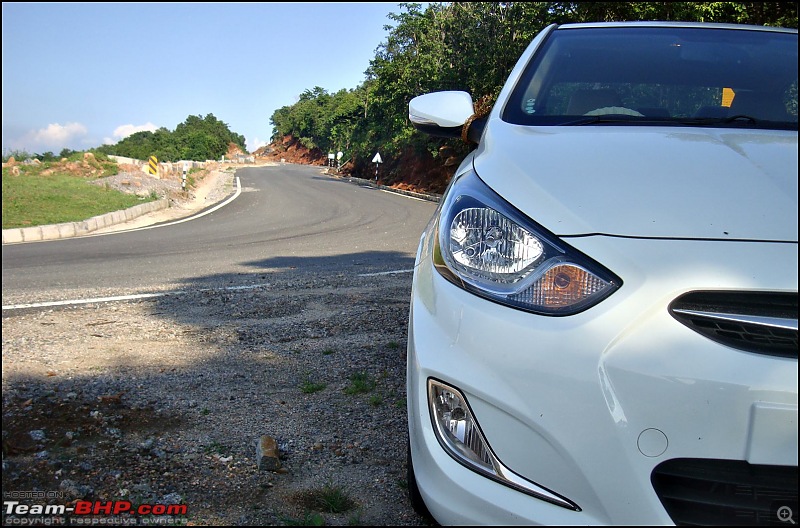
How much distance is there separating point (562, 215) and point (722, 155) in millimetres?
543

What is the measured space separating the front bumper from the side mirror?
3.99 ft

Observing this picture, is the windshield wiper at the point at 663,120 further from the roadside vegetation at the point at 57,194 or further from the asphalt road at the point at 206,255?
the roadside vegetation at the point at 57,194

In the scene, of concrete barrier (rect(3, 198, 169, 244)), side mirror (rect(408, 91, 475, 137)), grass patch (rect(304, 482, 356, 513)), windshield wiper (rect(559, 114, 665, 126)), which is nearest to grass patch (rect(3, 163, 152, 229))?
concrete barrier (rect(3, 198, 169, 244))

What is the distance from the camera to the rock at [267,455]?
227cm

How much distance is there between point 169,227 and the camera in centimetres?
1410

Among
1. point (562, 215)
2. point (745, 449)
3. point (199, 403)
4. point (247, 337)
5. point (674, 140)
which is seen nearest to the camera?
point (745, 449)

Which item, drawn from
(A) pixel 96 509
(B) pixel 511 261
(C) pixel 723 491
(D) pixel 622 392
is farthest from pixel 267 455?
(C) pixel 723 491

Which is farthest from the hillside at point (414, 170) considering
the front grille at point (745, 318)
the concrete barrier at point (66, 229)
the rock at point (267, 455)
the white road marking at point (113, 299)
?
the front grille at point (745, 318)

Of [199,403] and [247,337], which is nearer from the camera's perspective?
[199,403]

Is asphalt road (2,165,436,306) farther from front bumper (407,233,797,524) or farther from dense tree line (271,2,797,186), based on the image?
dense tree line (271,2,797,186)

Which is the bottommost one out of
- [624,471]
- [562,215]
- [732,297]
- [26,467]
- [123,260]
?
[123,260]

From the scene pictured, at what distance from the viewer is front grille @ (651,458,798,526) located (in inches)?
52.6

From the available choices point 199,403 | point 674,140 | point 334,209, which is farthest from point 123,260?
point 334,209

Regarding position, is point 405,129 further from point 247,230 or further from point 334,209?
point 247,230
